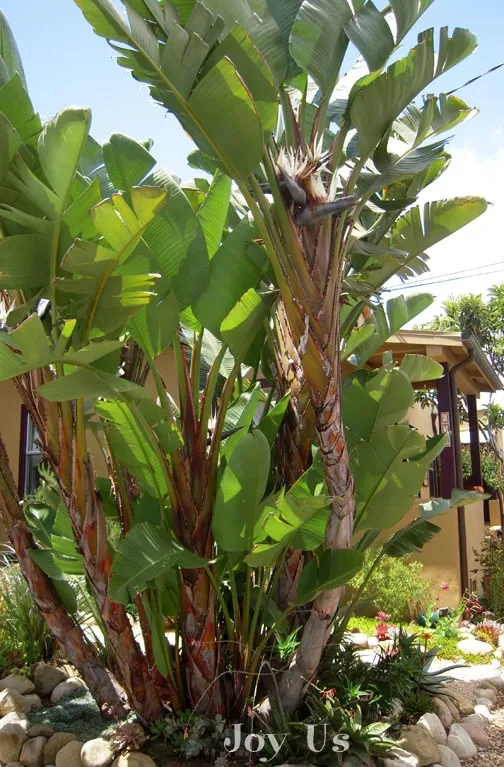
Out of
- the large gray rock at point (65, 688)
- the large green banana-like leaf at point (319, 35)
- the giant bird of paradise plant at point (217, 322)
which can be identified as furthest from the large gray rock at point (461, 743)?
the large green banana-like leaf at point (319, 35)

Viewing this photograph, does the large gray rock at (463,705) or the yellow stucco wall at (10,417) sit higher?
the yellow stucco wall at (10,417)

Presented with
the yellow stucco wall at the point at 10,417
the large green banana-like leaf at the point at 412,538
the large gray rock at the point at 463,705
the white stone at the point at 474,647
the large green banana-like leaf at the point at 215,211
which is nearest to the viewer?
the large green banana-like leaf at the point at 215,211

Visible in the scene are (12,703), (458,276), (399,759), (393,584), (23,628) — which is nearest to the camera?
(399,759)

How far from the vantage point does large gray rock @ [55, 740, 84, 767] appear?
13.7 ft

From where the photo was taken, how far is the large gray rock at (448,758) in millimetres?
4461

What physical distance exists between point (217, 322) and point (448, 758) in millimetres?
3220

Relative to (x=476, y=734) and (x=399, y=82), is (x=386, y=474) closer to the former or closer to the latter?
(x=399, y=82)

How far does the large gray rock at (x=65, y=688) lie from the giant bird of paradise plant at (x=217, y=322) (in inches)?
37.7

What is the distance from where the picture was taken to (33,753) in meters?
4.38

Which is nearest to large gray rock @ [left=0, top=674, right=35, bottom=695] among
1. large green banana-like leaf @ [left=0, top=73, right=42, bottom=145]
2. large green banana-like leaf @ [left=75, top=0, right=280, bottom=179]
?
large green banana-like leaf @ [left=0, top=73, right=42, bottom=145]

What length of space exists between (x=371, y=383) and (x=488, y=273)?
18.3 metres

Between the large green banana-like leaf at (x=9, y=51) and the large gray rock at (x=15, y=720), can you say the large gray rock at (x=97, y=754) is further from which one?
the large green banana-like leaf at (x=9, y=51)

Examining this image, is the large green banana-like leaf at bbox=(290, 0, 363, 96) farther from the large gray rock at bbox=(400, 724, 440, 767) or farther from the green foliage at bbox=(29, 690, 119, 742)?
the green foliage at bbox=(29, 690, 119, 742)

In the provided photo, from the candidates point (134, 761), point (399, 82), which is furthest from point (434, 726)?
point (399, 82)
